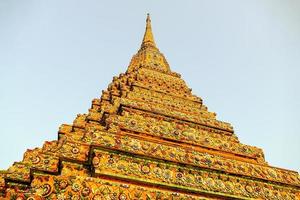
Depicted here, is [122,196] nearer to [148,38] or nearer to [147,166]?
[147,166]

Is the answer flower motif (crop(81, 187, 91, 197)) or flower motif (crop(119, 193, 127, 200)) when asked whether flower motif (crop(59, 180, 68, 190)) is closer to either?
flower motif (crop(81, 187, 91, 197))

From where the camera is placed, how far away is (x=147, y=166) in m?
5.84

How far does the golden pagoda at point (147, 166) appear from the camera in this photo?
4.96m

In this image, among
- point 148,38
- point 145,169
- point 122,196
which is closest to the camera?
point 122,196

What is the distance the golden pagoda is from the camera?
4957 millimetres

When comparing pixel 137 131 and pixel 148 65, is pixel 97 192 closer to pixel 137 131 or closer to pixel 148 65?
pixel 137 131

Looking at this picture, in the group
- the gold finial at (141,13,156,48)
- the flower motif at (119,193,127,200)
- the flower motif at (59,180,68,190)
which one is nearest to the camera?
the flower motif at (59,180,68,190)

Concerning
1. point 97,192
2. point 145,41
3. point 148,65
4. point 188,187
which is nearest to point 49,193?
point 97,192

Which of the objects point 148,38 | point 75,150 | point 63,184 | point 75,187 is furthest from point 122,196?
point 148,38

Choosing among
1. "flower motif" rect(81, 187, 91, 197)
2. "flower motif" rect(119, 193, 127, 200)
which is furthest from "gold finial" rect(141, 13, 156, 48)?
"flower motif" rect(81, 187, 91, 197)

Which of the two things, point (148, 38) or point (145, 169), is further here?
point (148, 38)

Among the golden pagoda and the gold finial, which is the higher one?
the gold finial

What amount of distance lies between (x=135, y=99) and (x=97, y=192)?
4.87 meters

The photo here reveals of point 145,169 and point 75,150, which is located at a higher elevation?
point 75,150
